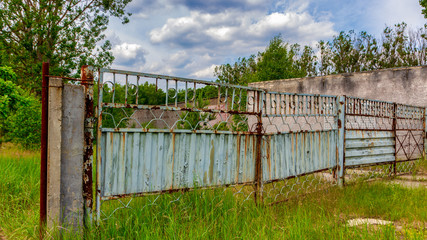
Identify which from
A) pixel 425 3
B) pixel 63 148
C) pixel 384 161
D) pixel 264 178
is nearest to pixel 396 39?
pixel 425 3

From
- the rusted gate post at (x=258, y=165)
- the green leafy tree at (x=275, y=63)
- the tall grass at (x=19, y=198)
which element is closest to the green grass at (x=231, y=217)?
the tall grass at (x=19, y=198)

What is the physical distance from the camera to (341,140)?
5.61m

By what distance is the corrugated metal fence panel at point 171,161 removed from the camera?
294 cm

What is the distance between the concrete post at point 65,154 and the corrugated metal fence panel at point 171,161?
230mm

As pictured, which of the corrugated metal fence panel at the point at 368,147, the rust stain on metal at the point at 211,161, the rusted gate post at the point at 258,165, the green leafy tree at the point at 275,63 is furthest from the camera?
the green leafy tree at the point at 275,63

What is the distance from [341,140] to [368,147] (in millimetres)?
1153

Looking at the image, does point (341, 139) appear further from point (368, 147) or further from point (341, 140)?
point (368, 147)

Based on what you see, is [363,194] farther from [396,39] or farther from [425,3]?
[396,39]

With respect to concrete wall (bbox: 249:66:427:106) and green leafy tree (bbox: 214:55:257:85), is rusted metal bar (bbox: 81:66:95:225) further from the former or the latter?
green leafy tree (bbox: 214:55:257:85)

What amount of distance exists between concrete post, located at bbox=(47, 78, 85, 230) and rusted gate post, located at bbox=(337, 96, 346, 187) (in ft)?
14.2

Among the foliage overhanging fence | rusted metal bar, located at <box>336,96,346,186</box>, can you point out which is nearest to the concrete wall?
the foliage overhanging fence

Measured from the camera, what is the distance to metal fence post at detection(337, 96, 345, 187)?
558cm

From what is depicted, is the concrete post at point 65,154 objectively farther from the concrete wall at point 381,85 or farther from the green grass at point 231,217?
the concrete wall at point 381,85

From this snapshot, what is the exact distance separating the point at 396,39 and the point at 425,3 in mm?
5362
